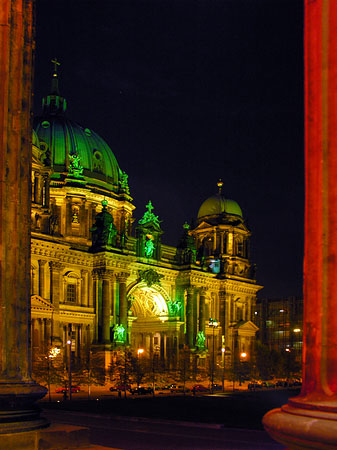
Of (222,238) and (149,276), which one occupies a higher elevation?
(222,238)

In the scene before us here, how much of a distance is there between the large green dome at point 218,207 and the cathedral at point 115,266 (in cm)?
25

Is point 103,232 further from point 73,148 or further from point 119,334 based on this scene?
point 73,148

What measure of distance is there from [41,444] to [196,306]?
3447 inches

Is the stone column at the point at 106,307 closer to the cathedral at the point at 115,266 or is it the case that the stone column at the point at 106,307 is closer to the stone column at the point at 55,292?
the cathedral at the point at 115,266

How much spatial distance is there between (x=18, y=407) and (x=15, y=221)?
3349 millimetres

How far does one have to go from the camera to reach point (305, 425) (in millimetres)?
5781

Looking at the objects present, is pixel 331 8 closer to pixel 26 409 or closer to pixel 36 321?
pixel 26 409

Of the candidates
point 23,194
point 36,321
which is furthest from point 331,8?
point 36,321

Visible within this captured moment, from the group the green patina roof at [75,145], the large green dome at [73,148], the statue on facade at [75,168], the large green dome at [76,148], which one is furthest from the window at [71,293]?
the green patina roof at [75,145]

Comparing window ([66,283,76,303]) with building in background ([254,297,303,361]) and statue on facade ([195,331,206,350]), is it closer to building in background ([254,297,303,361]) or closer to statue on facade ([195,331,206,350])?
statue on facade ([195,331,206,350])

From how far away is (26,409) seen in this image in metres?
12.0

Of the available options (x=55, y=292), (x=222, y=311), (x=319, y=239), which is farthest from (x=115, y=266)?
(x=319, y=239)

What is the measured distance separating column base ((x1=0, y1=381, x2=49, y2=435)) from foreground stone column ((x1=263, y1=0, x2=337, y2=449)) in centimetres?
656

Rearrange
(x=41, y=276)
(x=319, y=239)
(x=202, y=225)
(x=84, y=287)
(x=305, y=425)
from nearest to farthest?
(x=305, y=425)
(x=319, y=239)
(x=41, y=276)
(x=84, y=287)
(x=202, y=225)
